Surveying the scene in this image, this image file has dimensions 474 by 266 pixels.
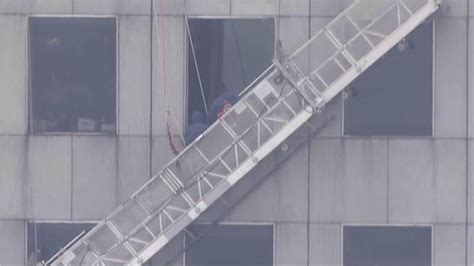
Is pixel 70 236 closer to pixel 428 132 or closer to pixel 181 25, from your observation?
pixel 181 25

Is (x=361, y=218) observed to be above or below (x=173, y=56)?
below

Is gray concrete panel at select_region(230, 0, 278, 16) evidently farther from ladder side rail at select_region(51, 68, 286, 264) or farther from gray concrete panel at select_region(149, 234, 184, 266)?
gray concrete panel at select_region(149, 234, 184, 266)

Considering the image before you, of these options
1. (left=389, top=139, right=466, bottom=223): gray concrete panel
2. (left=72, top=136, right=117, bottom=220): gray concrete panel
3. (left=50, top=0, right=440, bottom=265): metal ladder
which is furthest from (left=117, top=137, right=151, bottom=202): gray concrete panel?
(left=389, top=139, right=466, bottom=223): gray concrete panel

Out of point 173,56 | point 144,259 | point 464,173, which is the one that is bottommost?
point 144,259

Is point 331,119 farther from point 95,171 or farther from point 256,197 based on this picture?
point 95,171

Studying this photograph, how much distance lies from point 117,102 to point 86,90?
65 centimetres

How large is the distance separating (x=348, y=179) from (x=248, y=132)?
2.16 m

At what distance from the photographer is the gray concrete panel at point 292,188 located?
28.4 metres

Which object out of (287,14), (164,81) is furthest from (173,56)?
(287,14)

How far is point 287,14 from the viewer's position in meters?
28.2

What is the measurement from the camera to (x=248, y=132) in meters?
27.7

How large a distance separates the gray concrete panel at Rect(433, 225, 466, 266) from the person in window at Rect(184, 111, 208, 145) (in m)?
4.76

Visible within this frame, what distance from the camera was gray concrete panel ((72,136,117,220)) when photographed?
1115 inches

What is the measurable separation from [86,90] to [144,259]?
340 cm
